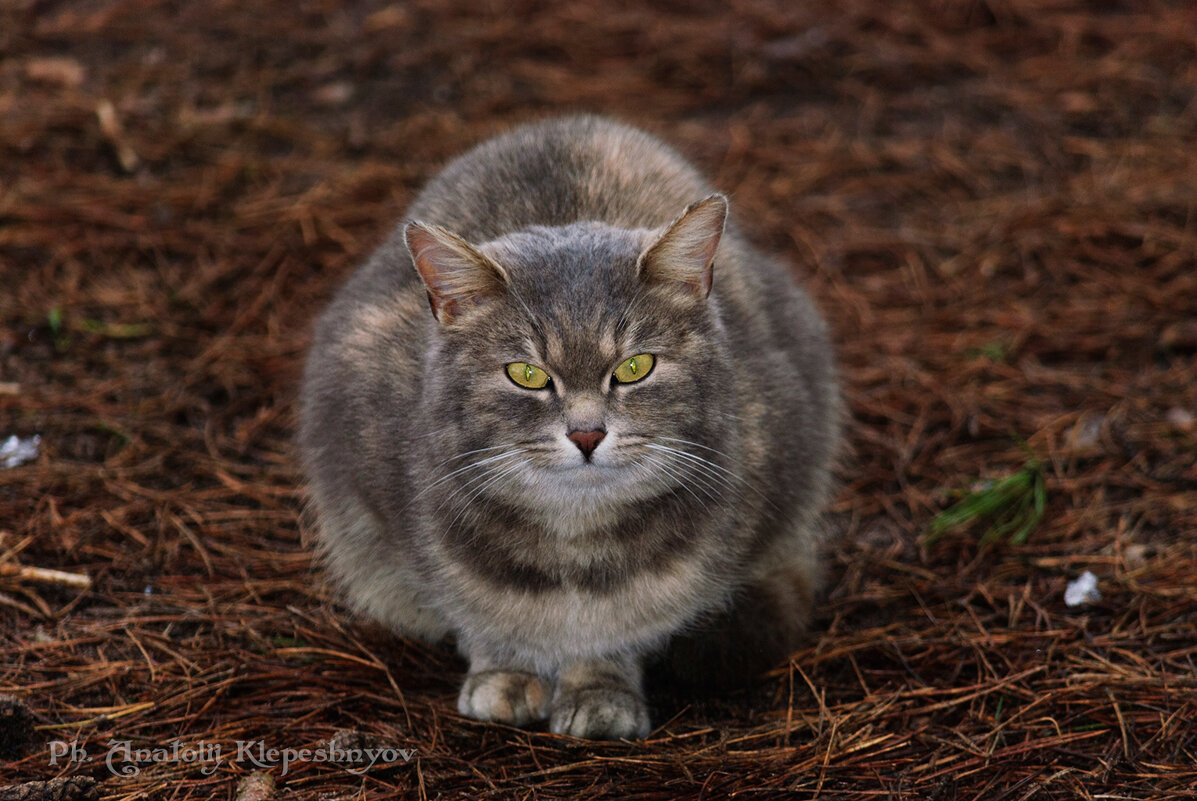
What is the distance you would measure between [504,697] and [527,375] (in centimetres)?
95

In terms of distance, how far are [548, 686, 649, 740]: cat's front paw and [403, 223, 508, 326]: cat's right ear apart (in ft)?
3.54

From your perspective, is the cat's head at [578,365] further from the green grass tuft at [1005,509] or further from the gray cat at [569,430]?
the green grass tuft at [1005,509]

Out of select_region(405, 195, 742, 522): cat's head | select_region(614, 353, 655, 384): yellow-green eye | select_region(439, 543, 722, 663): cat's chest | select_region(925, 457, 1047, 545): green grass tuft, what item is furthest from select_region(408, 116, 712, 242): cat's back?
select_region(925, 457, 1047, 545): green grass tuft

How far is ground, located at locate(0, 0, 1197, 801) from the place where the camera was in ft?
9.84

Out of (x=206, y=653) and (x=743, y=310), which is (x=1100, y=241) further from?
(x=206, y=653)

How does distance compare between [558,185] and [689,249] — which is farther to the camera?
[558,185]

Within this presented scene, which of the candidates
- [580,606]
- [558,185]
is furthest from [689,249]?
[580,606]

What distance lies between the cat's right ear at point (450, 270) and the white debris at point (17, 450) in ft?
6.26

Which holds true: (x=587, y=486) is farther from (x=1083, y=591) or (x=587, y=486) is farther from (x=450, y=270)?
(x=1083, y=591)

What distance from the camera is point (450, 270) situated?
2820 millimetres

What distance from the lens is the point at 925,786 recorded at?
2.81 m

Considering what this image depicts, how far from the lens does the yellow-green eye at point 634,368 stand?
2.75 meters

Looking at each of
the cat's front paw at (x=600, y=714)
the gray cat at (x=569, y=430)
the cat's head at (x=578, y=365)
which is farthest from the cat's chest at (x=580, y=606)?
the cat's head at (x=578, y=365)

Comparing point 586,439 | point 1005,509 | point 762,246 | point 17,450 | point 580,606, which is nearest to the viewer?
point 586,439
